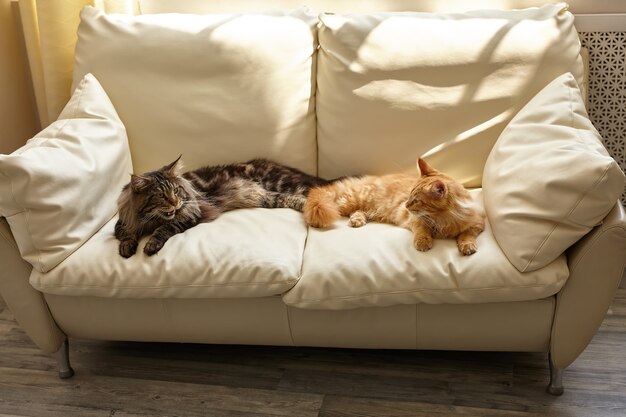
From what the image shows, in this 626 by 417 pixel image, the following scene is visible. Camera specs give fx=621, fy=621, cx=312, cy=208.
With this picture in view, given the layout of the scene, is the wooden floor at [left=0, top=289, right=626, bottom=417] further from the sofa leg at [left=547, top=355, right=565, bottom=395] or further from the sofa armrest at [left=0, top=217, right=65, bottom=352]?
the sofa armrest at [left=0, top=217, right=65, bottom=352]

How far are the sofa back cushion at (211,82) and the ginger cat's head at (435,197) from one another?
0.60 m

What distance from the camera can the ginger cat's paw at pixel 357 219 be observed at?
7.16 feet

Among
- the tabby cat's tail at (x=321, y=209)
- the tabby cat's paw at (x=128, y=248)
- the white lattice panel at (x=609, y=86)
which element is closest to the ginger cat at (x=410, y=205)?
the tabby cat's tail at (x=321, y=209)

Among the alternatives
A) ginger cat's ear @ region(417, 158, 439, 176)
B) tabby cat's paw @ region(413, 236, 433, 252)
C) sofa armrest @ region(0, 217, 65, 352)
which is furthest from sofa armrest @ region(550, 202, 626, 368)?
sofa armrest @ region(0, 217, 65, 352)

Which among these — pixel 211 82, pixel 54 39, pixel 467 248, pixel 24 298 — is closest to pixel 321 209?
pixel 467 248

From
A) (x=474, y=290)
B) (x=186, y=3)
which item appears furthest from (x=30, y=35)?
(x=474, y=290)

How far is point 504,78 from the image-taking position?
232cm

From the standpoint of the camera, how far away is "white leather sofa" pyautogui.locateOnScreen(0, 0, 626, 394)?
1865 millimetres

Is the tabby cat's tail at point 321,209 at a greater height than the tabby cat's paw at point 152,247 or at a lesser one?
greater

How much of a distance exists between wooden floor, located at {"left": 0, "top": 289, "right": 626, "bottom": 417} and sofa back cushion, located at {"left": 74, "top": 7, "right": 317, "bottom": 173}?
2.59 feet

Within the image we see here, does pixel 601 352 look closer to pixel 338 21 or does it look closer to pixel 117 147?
pixel 338 21

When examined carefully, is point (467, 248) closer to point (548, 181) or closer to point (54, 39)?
point (548, 181)

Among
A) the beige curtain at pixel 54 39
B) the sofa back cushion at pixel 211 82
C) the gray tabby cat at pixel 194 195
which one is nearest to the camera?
the gray tabby cat at pixel 194 195

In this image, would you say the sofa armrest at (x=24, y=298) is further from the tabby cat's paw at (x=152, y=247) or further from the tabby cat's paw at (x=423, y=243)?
the tabby cat's paw at (x=423, y=243)
